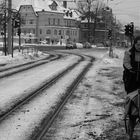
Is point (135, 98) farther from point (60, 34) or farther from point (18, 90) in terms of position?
point (60, 34)

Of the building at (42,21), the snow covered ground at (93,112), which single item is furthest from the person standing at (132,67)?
the building at (42,21)

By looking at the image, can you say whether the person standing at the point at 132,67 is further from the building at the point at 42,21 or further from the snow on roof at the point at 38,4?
the snow on roof at the point at 38,4

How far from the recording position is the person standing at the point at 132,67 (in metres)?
6.58

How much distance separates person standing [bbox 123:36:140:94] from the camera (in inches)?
259

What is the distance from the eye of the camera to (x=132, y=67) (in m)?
6.60

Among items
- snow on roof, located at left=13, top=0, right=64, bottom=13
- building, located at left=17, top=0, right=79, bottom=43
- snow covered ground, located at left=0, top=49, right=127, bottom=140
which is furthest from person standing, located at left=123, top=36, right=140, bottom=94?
snow on roof, located at left=13, top=0, right=64, bottom=13

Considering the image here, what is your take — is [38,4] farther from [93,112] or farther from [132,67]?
[132,67]

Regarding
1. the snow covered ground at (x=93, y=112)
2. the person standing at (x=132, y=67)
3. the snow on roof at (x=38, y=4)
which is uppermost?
the snow on roof at (x=38, y=4)

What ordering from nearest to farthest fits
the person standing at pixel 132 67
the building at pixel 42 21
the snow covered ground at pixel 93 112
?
the person standing at pixel 132 67 → the snow covered ground at pixel 93 112 → the building at pixel 42 21

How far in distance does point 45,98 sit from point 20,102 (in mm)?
1039

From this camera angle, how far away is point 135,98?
655 centimetres

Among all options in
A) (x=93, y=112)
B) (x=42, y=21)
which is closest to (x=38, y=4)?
(x=42, y=21)

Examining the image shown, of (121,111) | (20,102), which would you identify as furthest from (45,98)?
(121,111)

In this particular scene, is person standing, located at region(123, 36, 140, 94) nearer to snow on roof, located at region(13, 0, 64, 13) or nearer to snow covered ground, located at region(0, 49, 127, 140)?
snow covered ground, located at region(0, 49, 127, 140)
